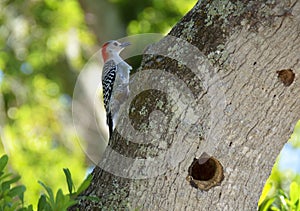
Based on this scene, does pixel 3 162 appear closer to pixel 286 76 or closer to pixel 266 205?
pixel 286 76

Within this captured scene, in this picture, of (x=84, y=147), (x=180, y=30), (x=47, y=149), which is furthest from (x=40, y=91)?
(x=180, y=30)

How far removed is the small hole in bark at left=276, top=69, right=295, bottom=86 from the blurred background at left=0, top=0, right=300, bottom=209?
5.72m

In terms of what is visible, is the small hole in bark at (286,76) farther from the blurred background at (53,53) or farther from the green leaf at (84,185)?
the blurred background at (53,53)

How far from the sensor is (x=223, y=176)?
10.6 feet

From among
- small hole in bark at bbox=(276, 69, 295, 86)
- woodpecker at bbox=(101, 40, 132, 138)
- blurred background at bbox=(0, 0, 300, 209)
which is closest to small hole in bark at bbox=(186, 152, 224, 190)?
small hole in bark at bbox=(276, 69, 295, 86)

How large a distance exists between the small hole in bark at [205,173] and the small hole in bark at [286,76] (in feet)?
1.54

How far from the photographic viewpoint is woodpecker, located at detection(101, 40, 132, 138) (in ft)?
15.4

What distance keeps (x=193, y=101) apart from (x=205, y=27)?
1.17ft

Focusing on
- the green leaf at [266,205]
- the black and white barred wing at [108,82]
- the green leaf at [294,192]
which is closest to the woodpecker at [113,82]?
the black and white barred wing at [108,82]

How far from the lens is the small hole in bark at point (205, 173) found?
3.23m

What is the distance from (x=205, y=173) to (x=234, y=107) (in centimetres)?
33

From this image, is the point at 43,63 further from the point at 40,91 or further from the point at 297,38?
the point at 297,38

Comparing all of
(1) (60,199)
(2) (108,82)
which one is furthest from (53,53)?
(1) (60,199)

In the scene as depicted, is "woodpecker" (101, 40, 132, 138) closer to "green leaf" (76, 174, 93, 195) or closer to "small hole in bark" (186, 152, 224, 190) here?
"small hole in bark" (186, 152, 224, 190)
